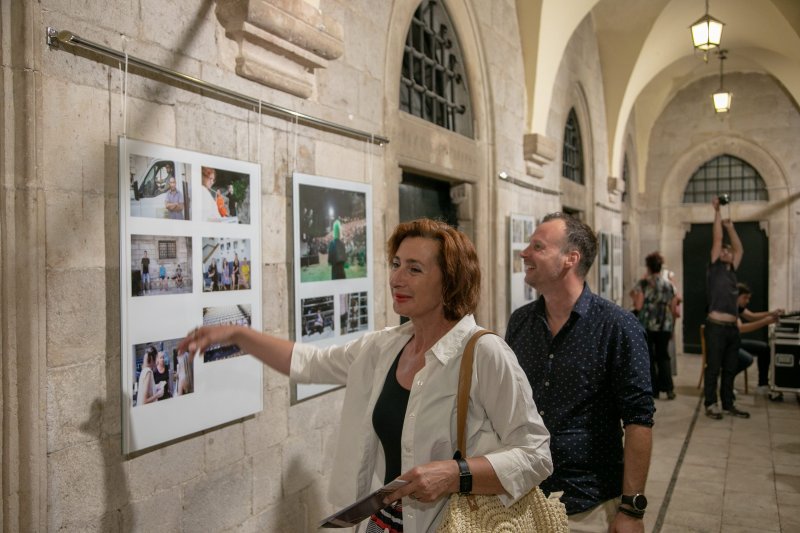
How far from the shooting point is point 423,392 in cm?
157

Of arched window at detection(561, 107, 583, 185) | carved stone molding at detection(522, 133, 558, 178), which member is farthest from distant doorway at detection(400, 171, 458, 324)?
arched window at detection(561, 107, 583, 185)

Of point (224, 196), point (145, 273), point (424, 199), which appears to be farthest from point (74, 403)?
point (424, 199)

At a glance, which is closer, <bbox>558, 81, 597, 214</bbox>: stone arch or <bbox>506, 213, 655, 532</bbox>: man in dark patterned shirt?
<bbox>506, 213, 655, 532</bbox>: man in dark patterned shirt

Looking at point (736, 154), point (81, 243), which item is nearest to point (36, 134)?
point (81, 243)

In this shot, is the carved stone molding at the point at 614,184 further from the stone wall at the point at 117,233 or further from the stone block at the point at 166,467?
the stone block at the point at 166,467

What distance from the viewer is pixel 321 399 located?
3.14m

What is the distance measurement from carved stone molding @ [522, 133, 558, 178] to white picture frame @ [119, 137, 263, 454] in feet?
13.1

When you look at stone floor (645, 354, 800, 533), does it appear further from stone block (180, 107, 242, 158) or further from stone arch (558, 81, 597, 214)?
stone block (180, 107, 242, 158)

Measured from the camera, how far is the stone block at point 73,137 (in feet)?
6.10

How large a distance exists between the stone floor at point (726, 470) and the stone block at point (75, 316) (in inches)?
135

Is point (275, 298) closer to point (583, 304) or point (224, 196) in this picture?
point (224, 196)

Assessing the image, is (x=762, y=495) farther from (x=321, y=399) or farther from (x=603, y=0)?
(x=603, y=0)

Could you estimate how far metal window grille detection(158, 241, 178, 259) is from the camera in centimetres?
218

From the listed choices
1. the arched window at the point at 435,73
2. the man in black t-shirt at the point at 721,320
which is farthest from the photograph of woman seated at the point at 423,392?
the man in black t-shirt at the point at 721,320
